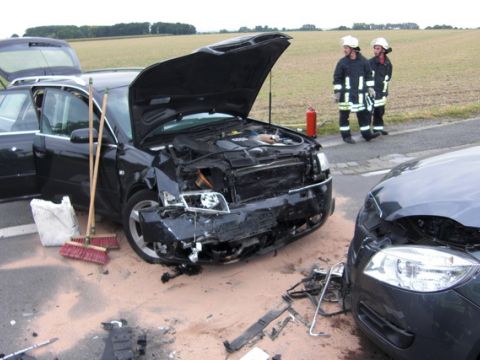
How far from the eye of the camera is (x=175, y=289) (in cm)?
395

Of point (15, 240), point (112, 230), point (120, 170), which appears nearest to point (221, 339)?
point (120, 170)

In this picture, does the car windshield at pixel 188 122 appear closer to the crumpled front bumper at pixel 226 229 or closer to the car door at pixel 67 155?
the car door at pixel 67 155

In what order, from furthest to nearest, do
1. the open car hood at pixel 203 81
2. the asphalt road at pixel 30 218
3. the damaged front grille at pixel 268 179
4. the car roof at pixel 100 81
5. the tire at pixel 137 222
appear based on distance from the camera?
the car roof at pixel 100 81 → the tire at pixel 137 222 → the open car hood at pixel 203 81 → the damaged front grille at pixel 268 179 → the asphalt road at pixel 30 218

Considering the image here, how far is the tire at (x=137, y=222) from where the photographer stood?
4.23 m

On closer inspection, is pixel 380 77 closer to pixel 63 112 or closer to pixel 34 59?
pixel 63 112

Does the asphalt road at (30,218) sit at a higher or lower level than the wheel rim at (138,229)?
lower

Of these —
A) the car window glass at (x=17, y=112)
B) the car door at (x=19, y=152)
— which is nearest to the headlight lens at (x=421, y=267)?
the car door at (x=19, y=152)

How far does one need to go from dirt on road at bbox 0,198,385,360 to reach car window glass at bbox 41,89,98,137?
1.29 meters

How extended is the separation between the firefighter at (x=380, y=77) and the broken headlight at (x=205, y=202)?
6.01 meters

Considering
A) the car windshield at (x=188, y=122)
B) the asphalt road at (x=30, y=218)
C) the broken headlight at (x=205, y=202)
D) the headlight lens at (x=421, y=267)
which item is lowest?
the asphalt road at (x=30, y=218)

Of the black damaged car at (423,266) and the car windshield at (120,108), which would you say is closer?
the black damaged car at (423,266)

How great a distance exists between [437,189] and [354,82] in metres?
6.41

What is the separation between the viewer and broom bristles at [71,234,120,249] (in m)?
4.70

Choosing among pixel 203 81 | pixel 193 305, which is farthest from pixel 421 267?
pixel 203 81
